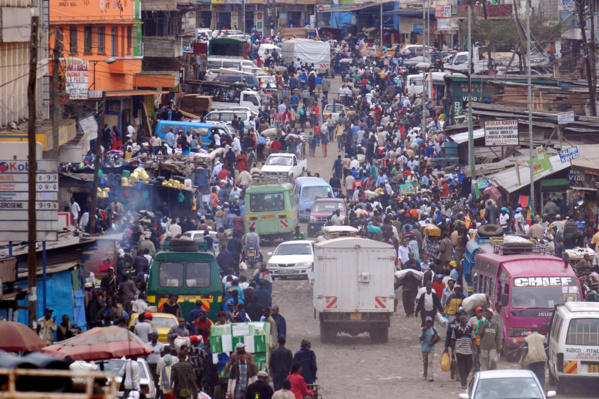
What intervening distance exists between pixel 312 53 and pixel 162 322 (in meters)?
A: 55.0

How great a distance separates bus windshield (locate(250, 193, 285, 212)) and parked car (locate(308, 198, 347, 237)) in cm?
194

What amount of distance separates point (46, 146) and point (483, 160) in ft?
66.1

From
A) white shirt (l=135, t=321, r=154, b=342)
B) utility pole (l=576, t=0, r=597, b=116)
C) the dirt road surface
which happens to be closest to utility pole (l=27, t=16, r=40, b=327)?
white shirt (l=135, t=321, r=154, b=342)

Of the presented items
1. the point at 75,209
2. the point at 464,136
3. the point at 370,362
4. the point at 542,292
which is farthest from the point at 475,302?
the point at 464,136

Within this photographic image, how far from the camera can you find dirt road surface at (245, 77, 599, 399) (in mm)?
19906

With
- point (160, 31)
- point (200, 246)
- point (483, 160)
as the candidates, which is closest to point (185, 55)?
point (160, 31)

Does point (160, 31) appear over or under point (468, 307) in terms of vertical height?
over

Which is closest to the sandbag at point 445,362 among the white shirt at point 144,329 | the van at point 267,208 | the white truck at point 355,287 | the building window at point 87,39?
the white truck at point 355,287

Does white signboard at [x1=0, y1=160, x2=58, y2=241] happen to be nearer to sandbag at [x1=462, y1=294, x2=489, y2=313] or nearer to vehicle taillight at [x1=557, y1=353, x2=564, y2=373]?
sandbag at [x1=462, y1=294, x2=489, y2=313]

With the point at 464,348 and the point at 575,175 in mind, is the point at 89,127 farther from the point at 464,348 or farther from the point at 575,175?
the point at 464,348

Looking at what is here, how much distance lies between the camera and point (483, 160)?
4369cm

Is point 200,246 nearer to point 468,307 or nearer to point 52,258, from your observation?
point 52,258

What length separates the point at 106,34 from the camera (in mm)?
48250

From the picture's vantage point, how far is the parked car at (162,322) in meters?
20.5
